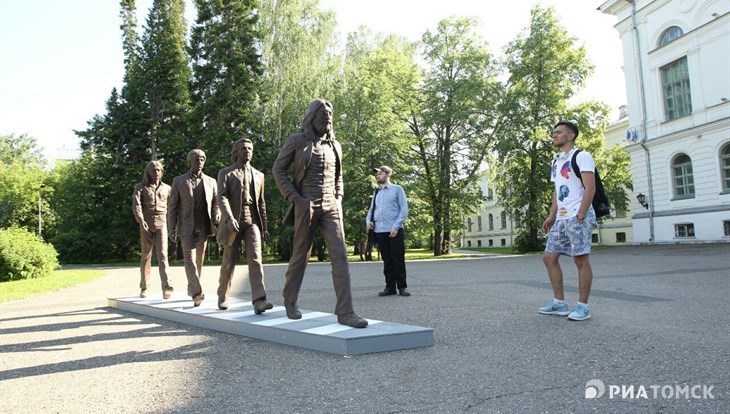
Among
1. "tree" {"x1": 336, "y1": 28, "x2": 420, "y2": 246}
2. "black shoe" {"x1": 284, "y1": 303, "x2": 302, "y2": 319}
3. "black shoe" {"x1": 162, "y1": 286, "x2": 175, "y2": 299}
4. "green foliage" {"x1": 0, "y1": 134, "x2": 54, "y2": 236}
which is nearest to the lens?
"black shoe" {"x1": 284, "y1": 303, "x2": 302, "y2": 319}

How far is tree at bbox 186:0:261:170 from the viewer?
1336 inches

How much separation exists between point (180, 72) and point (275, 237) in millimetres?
16340

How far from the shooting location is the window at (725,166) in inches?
1035

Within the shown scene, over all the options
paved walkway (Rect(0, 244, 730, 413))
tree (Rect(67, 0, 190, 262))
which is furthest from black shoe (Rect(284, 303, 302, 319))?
tree (Rect(67, 0, 190, 262))

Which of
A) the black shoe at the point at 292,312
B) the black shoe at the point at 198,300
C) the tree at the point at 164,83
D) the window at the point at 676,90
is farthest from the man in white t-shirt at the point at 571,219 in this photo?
the tree at the point at 164,83

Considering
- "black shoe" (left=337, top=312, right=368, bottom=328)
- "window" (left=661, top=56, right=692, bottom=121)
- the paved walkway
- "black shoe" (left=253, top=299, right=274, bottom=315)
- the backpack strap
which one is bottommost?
the paved walkway

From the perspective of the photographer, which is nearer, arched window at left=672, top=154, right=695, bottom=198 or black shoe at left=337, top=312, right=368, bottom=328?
black shoe at left=337, top=312, right=368, bottom=328

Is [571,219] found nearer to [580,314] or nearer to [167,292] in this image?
[580,314]

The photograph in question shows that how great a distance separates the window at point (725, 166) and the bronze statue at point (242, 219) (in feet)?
89.2

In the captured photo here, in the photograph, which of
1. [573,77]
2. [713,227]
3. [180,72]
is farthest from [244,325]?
[180,72]

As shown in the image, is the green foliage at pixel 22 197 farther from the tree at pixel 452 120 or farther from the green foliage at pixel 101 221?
the tree at pixel 452 120

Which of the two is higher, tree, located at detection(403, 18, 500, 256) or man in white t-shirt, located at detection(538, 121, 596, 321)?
tree, located at detection(403, 18, 500, 256)

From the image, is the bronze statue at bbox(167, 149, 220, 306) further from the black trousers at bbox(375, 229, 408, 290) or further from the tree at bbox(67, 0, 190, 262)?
the tree at bbox(67, 0, 190, 262)

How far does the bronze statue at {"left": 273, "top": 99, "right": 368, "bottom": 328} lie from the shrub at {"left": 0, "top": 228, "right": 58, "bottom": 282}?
15.3 m
